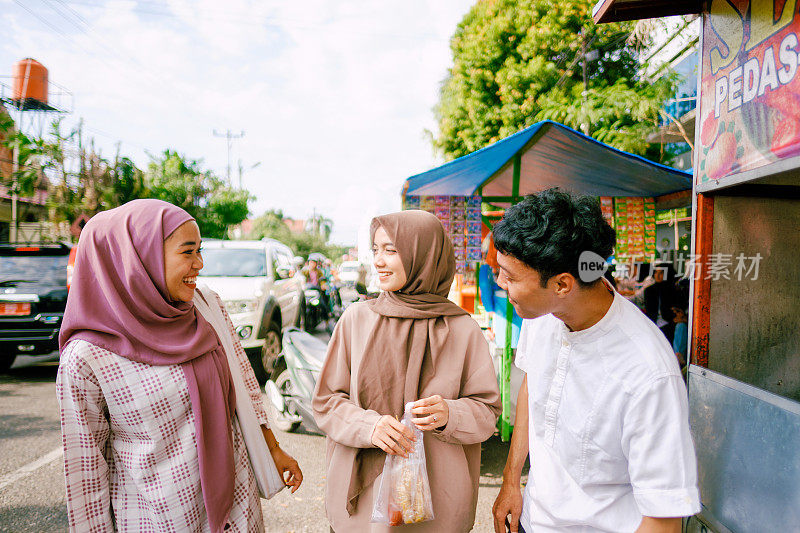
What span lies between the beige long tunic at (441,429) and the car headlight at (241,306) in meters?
4.49

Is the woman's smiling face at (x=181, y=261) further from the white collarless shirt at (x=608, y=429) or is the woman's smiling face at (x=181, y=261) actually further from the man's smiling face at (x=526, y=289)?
the white collarless shirt at (x=608, y=429)

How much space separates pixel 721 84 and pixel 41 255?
7.41 metres

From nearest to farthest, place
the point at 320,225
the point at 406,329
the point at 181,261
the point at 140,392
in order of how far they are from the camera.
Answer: the point at 140,392 < the point at 181,261 < the point at 406,329 < the point at 320,225

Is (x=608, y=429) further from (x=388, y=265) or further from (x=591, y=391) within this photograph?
(x=388, y=265)

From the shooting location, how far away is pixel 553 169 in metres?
4.66

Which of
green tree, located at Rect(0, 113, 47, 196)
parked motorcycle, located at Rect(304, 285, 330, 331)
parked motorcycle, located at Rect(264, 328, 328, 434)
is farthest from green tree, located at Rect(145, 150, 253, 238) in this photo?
parked motorcycle, located at Rect(264, 328, 328, 434)

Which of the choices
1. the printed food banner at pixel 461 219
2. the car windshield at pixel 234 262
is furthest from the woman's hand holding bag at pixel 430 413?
the car windshield at pixel 234 262

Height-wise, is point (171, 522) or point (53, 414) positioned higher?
point (171, 522)

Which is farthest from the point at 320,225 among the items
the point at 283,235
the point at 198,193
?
the point at 198,193

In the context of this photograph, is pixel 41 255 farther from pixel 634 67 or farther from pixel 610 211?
pixel 634 67

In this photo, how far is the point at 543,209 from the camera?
1273 mm

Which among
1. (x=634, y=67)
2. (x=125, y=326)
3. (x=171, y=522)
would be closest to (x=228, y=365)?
(x=125, y=326)

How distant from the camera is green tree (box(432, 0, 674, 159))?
953 centimetres

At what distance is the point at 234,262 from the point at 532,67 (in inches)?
300
